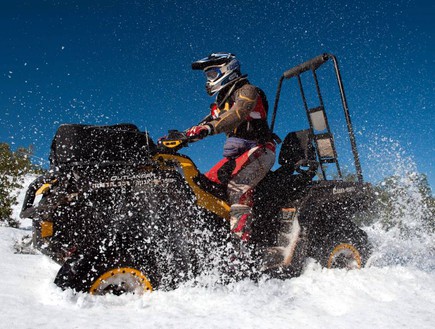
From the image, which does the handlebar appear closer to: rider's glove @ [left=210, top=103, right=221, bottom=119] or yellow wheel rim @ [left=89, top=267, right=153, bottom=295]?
yellow wheel rim @ [left=89, top=267, right=153, bottom=295]

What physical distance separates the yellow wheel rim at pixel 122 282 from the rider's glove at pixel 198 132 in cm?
129

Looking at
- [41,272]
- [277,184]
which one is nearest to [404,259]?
[277,184]

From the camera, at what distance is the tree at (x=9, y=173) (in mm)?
13766

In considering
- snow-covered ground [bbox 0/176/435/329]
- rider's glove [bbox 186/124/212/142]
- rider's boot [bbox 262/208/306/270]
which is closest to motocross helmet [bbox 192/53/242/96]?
rider's glove [bbox 186/124/212/142]

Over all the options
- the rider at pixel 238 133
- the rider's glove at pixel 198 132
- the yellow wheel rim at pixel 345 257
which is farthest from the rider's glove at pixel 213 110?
the yellow wheel rim at pixel 345 257

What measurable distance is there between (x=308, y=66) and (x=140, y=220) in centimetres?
317

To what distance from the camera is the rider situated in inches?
160

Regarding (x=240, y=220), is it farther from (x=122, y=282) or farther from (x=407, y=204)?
(x=407, y=204)

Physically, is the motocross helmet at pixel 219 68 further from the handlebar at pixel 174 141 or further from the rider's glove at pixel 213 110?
the handlebar at pixel 174 141

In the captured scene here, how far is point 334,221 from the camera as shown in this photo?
482 centimetres

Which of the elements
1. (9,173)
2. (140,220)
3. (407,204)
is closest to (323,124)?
(407,204)

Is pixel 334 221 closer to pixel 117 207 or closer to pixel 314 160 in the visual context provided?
pixel 314 160

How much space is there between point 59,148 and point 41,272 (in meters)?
1.70

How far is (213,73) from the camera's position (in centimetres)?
447
